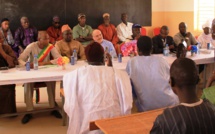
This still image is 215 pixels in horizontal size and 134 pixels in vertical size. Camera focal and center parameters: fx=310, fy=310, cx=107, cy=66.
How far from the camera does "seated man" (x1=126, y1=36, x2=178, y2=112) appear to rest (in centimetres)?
301

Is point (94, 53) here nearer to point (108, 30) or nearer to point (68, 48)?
point (68, 48)

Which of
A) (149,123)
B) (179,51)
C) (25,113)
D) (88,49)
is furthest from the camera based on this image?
(179,51)

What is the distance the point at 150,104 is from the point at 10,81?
1.73 meters

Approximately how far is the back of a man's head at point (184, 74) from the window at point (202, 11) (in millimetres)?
7197

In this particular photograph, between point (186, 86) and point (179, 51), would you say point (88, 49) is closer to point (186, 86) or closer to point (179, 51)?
point (186, 86)

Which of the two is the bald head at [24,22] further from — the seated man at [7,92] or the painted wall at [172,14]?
the painted wall at [172,14]

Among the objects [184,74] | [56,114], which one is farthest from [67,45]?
[184,74]

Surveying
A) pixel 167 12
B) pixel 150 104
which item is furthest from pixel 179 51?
pixel 167 12

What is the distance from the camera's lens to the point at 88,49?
281 cm

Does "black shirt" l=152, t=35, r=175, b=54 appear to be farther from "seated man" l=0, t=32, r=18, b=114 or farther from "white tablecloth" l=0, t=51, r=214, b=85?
"seated man" l=0, t=32, r=18, b=114

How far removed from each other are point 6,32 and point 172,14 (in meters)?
4.88

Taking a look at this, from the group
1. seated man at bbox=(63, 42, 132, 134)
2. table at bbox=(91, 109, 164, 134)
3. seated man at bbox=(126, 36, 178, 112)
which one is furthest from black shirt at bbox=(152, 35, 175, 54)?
table at bbox=(91, 109, 164, 134)

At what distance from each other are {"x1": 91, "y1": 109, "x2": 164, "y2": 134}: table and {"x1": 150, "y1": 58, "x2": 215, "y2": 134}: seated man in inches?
17.8

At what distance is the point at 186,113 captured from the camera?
156 centimetres
